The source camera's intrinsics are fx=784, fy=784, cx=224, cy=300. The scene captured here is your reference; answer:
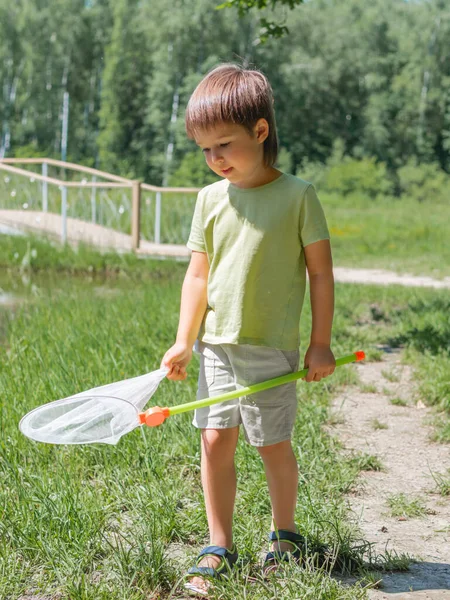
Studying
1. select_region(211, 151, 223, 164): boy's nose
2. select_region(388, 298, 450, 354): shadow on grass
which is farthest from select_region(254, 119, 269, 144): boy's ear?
select_region(388, 298, 450, 354): shadow on grass

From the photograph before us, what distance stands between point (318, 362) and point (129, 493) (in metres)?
0.82

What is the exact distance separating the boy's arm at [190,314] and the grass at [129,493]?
1.54 feet

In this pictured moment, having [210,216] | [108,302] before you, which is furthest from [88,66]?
[210,216]

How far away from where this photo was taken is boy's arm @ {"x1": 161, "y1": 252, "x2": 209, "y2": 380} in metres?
2.11

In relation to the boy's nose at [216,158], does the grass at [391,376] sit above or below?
below

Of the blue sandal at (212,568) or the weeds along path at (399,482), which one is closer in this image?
the blue sandal at (212,568)

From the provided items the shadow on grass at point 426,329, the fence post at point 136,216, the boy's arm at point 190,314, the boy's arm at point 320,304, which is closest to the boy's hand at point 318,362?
the boy's arm at point 320,304

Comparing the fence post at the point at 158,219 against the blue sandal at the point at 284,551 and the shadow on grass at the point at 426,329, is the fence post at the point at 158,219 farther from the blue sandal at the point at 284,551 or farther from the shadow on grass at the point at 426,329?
the blue sandal at the point at 284,551

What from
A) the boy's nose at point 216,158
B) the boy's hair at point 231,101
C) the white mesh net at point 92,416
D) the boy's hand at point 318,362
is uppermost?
the boy's hair at point 231,101

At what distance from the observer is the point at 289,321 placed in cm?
205

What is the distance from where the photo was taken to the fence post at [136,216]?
11.8 metres

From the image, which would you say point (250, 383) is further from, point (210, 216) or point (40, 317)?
point (40, 317)

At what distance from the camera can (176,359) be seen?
83.4 inches

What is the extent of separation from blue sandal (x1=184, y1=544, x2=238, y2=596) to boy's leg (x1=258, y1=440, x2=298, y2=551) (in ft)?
0.41
